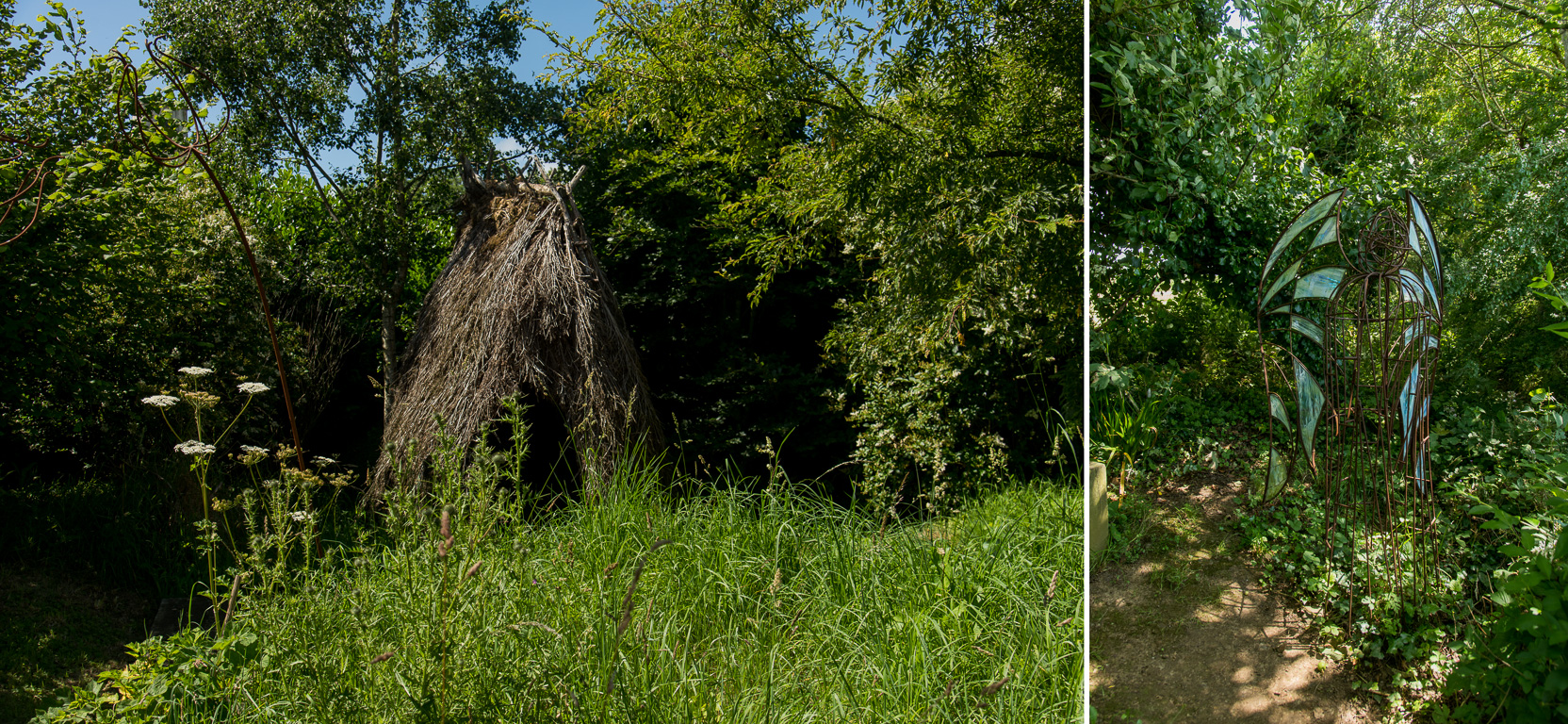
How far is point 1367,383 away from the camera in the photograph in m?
1.81

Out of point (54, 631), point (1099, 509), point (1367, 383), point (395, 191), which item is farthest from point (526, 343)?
point (1367, 383)

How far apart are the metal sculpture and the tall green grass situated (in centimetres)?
62

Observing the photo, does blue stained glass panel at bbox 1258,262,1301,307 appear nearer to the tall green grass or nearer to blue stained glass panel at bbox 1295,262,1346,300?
blue stained glass panel at bbox 1295,262,1346,300

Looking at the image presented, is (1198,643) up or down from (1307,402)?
down

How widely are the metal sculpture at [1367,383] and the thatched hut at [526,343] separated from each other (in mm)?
2563

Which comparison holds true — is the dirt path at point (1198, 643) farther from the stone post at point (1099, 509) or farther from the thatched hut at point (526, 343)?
the thatched hut at point (526, 343)

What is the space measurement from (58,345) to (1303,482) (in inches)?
210

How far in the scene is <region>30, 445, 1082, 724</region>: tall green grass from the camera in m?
1.45

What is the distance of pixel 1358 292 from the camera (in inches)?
69.6

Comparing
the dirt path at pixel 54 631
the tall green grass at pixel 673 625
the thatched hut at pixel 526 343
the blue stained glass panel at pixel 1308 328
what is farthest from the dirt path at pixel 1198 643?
the dirt path at pixel 54 631

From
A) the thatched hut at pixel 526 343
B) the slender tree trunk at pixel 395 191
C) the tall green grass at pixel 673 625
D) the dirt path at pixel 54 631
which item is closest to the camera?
the tall green grass at pixel 673 625

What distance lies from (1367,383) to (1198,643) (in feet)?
3.03

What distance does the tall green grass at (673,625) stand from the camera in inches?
57.0

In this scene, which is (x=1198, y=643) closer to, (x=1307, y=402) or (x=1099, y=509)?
(x=1099, y=509)
